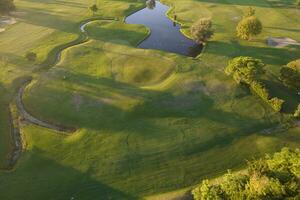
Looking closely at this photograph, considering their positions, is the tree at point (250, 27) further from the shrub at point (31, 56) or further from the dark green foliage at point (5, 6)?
the dark green foliage at point (5, 6)

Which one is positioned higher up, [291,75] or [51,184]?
[291,75]

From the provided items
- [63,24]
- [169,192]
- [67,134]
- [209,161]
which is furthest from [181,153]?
[63,24]

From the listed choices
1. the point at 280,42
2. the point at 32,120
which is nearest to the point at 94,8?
the point at 32,120

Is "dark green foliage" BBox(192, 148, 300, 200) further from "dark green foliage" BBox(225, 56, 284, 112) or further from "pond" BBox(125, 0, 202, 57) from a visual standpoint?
"pond" BBox(125, 0, 202, 57)

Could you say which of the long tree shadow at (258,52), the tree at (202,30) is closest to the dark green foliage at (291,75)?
the long tree shadow at (258,52)

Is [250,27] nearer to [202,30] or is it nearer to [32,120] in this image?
[202,30]

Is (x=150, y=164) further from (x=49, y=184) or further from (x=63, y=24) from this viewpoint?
(x=63, y=24)

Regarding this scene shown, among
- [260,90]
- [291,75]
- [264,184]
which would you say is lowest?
[260,90]
